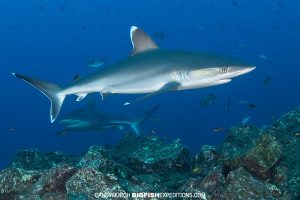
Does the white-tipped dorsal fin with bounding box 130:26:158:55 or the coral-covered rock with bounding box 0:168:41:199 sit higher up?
the white-tipped dorsal fin with bounding box 130:26:158:55

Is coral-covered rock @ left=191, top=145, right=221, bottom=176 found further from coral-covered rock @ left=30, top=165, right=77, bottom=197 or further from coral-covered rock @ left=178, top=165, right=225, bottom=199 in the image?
coral-covered rock @ left=30, top=165, right=77, bottom=197

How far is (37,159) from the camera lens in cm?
802

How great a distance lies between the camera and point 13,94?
125125mm

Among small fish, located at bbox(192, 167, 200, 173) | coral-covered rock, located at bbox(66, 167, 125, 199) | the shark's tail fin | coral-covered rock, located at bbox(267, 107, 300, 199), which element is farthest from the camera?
the shark's tail fin

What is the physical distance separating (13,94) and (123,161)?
126028 mm

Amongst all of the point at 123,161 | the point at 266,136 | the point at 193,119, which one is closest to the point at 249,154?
the point at 266,136

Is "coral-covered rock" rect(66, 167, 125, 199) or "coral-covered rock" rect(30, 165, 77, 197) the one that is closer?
"coral-covered rock" rect(66, 167, 125, 199)

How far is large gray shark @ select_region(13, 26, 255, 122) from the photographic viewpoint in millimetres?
6660

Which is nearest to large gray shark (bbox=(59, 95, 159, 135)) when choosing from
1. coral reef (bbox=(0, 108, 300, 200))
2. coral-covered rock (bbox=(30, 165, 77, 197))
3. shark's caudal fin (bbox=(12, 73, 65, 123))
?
shark's caudal fin (bbox=(12, 73, 65, 123))

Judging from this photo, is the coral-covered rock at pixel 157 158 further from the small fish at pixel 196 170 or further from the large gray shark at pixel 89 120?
the large gray shark at pixel 89 120

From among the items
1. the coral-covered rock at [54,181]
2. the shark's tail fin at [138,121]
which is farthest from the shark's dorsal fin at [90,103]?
the coral-covered rock at [54,181]

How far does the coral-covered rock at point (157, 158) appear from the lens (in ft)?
22.1

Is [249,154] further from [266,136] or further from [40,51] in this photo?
[40,51]

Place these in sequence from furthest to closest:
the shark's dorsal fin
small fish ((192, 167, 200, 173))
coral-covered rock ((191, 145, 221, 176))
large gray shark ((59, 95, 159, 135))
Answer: large gray shark ((59, 95, 159, 135)), the shark's dorsal fin, small fish ((192, 167, 200, 173)), coral-covered rock ((191, 145, 221, 176))
